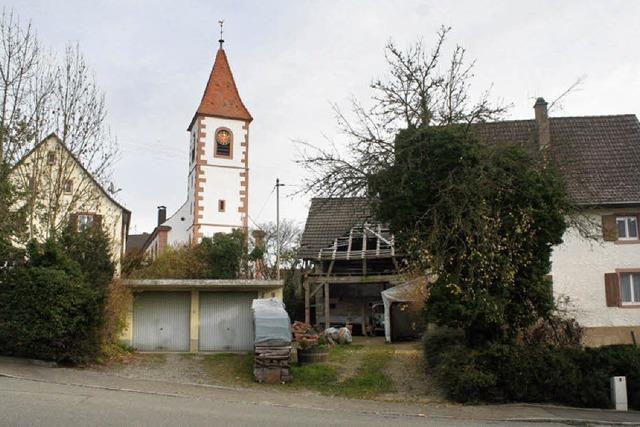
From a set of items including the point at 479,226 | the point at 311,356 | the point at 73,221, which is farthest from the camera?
the point at 73,221

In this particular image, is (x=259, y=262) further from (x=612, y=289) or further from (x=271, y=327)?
(x=271, y=327)

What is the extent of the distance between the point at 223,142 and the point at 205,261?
41.2ft

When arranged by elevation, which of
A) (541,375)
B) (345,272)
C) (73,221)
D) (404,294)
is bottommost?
→ (541,375)

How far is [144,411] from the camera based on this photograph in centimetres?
1171

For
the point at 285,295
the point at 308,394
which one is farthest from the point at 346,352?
the point at 285,295

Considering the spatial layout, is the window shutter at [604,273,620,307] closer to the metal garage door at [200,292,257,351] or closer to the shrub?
the metal garage door at [200,292,257,351]

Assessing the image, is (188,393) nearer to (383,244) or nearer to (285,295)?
(383,244)

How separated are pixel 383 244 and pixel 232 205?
541 inches

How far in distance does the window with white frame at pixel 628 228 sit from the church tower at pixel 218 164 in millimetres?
23499

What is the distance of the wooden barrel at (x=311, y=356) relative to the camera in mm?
18844

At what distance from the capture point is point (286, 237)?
58.1 metres

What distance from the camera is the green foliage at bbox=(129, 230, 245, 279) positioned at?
3266 centimetres

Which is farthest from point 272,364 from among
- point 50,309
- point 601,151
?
point 601,151

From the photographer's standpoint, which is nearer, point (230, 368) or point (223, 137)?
point (230, 368)
